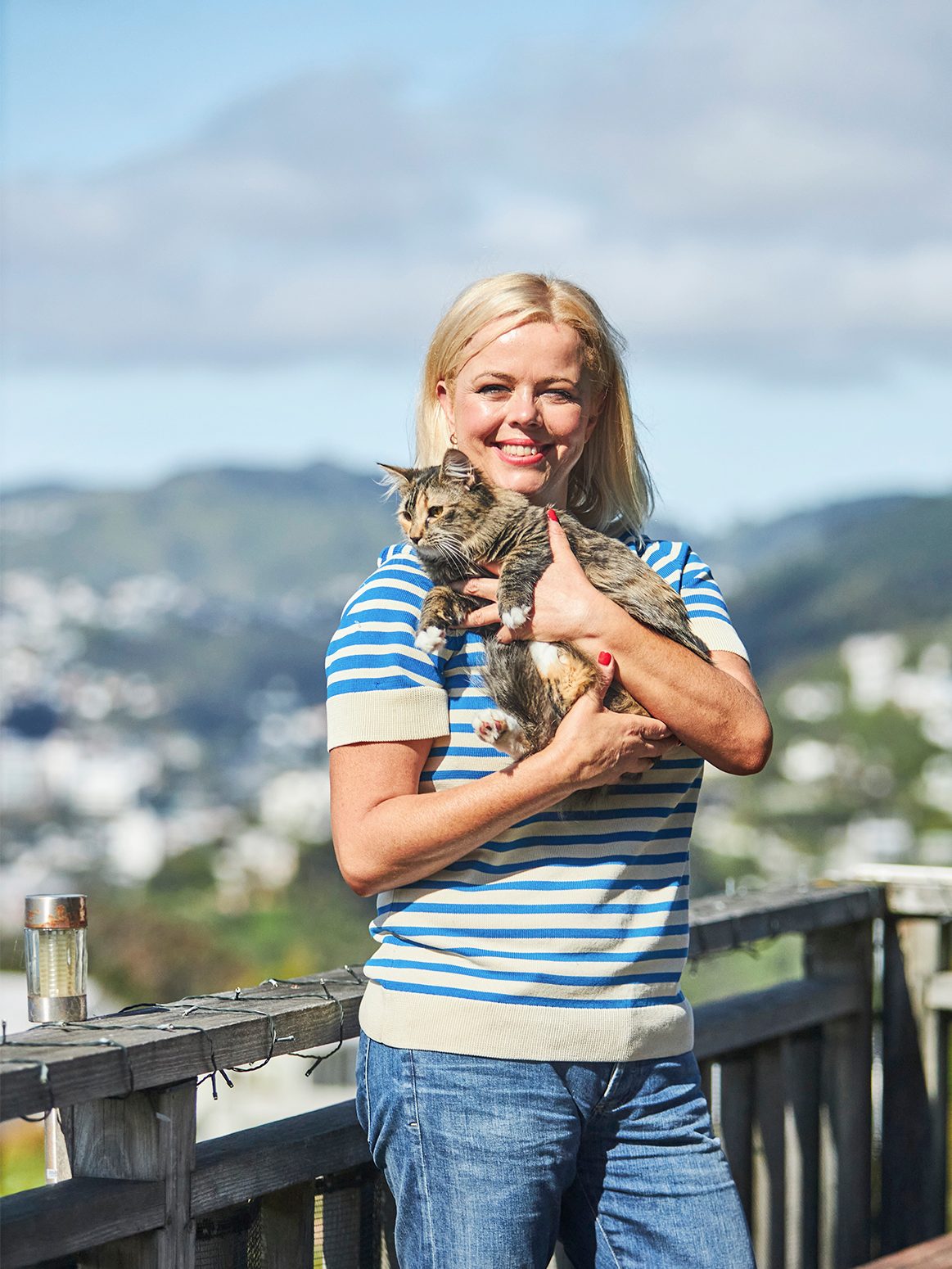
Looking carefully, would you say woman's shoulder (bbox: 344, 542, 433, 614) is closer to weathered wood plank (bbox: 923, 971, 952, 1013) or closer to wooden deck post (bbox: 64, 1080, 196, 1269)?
wooden deck post (bbox: 64, 1080, 196, 1269)

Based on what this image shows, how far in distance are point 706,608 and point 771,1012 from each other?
1112 millimetres

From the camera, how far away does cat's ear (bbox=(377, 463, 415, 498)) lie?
2824mm

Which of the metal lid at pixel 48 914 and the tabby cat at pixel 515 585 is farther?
the tabby cat at pixel 515 585

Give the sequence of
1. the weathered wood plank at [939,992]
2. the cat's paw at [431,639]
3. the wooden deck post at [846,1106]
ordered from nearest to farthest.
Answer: the cat's paw at [431,639] → the wooden deck post at [846,1106] → the weathered wood plank at [939,992]

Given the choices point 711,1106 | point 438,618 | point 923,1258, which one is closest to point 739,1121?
point 711,1106

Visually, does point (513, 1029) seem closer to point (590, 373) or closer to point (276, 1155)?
point (276, 1155)

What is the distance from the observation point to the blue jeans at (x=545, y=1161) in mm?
1838

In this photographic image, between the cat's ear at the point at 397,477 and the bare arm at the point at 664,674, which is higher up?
the cat's ear at the point at 397,477

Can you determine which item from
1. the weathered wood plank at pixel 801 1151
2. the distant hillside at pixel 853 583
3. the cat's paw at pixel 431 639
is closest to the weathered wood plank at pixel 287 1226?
the cat's paw at pixel 431 639

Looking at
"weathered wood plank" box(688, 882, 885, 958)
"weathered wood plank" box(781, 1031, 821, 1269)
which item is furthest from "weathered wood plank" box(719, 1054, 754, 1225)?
"weathered wood plank" box(688, 882, 885, 958)

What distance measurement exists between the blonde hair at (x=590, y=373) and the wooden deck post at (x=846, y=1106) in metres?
1.31

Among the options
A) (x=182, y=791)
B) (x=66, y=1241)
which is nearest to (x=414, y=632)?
(x=66, y=1241)

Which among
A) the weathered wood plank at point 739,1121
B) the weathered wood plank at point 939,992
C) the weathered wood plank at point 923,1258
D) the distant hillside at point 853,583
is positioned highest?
the distant hillside at point 853,583

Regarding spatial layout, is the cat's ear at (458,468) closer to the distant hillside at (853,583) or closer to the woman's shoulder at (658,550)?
the woman's shoulder at (658,550)
